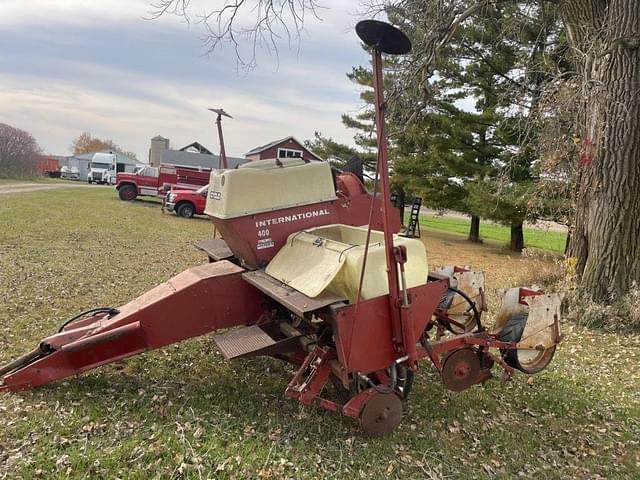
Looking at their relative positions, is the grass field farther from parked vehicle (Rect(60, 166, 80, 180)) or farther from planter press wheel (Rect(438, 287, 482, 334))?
parked vehicle (Rect(60, 166, 80, 180))

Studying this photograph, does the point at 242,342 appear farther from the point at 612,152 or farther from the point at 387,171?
the point at 612,152

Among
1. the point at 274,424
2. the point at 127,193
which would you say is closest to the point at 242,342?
the point at 274,424

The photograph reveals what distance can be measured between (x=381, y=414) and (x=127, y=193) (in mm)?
23076

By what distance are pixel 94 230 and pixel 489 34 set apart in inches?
476

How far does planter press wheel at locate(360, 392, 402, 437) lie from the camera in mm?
2994

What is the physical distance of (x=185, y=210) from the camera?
61.7 ft

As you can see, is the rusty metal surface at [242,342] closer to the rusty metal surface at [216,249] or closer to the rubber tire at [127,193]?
the rusty metal surface at [216,249]

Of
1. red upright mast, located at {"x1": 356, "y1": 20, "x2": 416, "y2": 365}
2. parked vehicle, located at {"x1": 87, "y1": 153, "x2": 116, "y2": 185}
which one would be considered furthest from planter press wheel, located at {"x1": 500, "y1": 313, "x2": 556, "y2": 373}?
parked vehicle, located at {"x1": 87, "y1": 153, "x2": 116, "y2": 185}

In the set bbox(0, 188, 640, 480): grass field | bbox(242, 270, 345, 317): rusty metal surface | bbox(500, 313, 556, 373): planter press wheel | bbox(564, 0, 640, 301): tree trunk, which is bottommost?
bbox(0, 188, 640, 480): grass field

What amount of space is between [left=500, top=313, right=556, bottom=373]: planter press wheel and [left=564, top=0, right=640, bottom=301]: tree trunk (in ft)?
11.6

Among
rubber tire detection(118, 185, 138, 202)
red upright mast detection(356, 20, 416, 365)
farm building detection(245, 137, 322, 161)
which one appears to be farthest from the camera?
farm building detection(245, 137, 322, 161)

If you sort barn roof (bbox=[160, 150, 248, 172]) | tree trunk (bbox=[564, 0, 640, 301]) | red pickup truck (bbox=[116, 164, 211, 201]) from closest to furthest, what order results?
tree trunk (bbox=[564, 0, 640, 301]), red pickup truck (bbox=[116, 164, 211, 201]), barn roof (bbox=[160, 150, 248, 172])

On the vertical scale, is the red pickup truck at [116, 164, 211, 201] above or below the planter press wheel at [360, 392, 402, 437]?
above

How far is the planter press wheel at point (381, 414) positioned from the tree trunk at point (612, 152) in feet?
15.8
